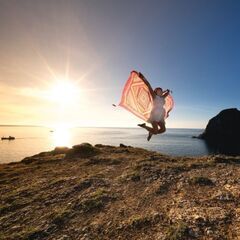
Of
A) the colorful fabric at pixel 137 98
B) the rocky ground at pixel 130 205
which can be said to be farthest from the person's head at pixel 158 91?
the rocky ground at pixel 130 205

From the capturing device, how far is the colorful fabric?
17.5 metres

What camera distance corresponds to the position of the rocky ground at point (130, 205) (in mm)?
13109

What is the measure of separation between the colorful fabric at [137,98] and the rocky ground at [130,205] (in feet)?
19.6

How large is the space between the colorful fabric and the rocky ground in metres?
5.98

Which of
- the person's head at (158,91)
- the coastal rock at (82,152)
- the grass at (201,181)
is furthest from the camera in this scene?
the coastal rock at (82,152)

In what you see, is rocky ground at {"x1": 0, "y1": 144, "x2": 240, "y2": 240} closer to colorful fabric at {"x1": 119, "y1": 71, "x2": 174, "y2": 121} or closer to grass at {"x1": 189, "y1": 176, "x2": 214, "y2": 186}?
grass at {"x1": 189, "y1": 176, "x2": 214, "y2": 186}

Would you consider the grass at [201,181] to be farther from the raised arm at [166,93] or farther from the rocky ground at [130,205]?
the raised arm at [166,93]

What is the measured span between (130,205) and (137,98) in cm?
750

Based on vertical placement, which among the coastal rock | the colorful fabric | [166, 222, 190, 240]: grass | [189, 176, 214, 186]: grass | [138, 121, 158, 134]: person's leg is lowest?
[166, 222, 190, 240]: grass

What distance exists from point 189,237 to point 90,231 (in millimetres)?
5132

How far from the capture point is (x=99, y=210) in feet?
52.6

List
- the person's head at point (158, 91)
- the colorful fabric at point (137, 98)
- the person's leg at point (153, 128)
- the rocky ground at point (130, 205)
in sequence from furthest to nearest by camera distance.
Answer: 1. the colorful fabric at point (137, 98)
2. the person's head at point (158, 91)
3. the person's leg at point (153, 128)
4. the rocky ground at point (130, 205)

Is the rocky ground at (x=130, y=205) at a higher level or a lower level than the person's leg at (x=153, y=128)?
lower

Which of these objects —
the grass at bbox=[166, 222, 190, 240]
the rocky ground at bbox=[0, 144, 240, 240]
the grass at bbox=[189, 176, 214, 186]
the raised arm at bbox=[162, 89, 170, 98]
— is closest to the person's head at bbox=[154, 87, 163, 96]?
the raised arm at bbox=[162, 89, 170, 98]
